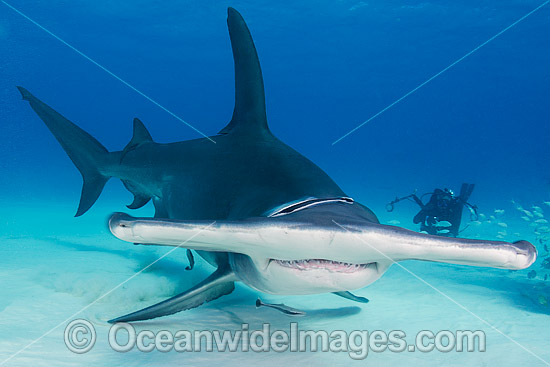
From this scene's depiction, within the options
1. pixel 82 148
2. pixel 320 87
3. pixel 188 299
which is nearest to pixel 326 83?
pixel 320 87

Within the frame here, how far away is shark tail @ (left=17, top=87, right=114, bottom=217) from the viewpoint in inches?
197

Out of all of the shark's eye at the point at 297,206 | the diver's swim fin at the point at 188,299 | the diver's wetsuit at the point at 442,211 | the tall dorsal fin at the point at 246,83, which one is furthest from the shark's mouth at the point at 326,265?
the diver's wetsuit at the point at 442,211

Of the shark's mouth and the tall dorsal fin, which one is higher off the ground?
the tall dorsal fin

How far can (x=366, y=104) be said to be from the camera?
231 ft

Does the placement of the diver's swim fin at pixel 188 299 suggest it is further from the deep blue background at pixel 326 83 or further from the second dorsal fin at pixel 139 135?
the deep blue background at pixel 326 83

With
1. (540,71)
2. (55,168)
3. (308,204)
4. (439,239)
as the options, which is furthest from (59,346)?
(55,168)

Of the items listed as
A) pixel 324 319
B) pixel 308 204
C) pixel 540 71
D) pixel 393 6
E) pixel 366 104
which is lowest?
pixel 324 319

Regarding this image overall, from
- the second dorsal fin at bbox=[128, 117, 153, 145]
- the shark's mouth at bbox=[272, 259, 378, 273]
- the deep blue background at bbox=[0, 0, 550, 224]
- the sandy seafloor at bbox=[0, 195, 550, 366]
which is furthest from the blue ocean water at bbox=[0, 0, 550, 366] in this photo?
the second dorsal fin at bbox=[128, 117, 153, 145]

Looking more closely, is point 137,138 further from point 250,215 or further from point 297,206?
point 297,206

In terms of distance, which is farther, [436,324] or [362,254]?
[436,324]

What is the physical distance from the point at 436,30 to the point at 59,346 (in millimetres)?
34798

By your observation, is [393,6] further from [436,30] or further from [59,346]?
[59,346]

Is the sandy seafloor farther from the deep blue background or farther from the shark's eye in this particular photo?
the deep blue background

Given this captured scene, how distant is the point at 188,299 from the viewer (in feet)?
9.13
